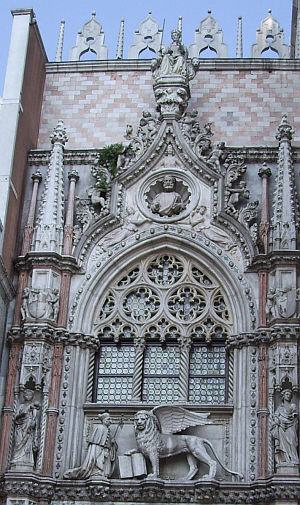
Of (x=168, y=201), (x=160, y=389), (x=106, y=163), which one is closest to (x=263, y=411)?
(x=160, y=389)

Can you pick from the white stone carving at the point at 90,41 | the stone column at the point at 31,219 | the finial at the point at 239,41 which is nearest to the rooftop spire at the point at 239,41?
the finial at the point at 239,41

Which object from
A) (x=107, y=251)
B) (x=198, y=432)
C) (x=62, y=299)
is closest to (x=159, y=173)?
(x=107, y=251)

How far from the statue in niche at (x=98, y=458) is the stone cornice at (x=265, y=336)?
267 cm

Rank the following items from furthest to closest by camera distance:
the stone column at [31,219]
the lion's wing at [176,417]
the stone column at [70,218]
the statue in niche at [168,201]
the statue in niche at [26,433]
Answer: the statue in niche at [168,201] < the stone column at [31,219] < the stone column at [70,218] < the lion's wing at [176,417] < the statue in niche at [26,433]

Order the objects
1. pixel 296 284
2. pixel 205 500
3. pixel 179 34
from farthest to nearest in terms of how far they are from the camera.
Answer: pixel 179 34
pixel 296 284
pixel 205 500

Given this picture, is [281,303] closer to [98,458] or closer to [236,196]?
[236,196]

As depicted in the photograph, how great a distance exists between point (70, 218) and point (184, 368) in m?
3.61

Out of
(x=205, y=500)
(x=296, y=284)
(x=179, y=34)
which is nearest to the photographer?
(x=205, y=500)

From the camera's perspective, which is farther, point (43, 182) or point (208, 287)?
point (43, 182)

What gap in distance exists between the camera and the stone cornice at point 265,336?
18766mm

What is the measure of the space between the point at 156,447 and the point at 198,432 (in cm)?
85

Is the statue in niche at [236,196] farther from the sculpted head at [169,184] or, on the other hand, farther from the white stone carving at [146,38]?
the white stone carving at [146,38]

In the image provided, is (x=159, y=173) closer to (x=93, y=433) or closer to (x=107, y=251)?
(x=107, y=251)

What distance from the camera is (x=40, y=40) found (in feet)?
76.9
